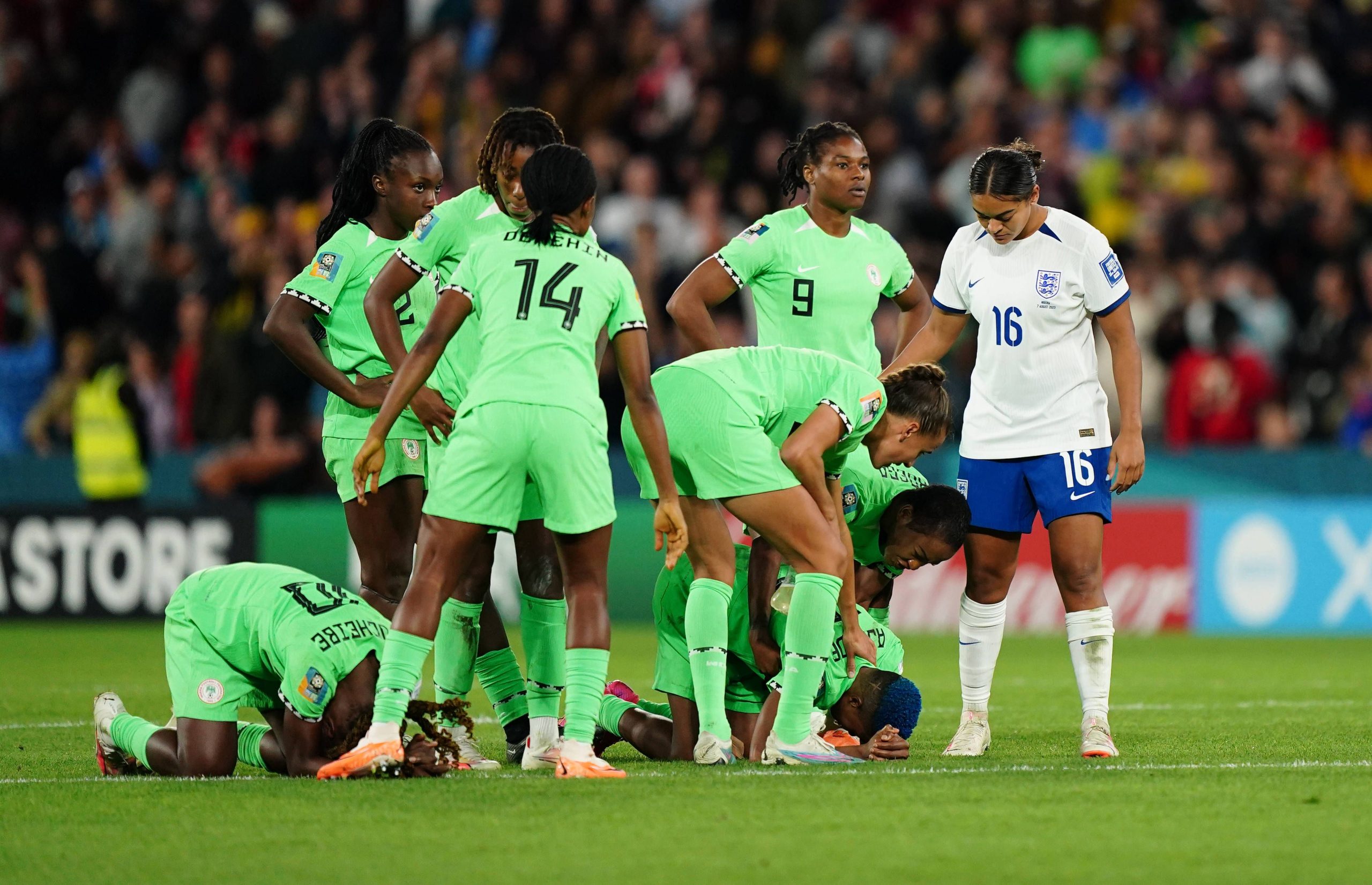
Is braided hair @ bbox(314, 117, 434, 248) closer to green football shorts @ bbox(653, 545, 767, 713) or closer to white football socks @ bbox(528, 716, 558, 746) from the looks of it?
green football shorts @ bbox(653, 545, 767, 713)

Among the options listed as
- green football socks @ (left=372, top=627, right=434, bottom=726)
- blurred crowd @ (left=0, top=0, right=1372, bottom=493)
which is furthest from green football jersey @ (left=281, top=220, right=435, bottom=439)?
blurred crowd @ (left=0, top=0, right=1372, bottom=493)

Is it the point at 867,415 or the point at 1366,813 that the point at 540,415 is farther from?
the point at 1366,813

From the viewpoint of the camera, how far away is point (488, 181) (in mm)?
7465

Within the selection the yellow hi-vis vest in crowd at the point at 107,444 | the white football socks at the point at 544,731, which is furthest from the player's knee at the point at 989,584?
the yellow hi-vis vest in crowd at the point at 107,444

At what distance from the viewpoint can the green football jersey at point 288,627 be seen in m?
6.36

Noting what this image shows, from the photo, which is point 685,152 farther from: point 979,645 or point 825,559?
point 825,559

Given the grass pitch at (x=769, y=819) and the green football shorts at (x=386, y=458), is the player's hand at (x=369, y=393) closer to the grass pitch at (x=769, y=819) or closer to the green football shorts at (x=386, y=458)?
the green football shorts at (x=386, y=458)

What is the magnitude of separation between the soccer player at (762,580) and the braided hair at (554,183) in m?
1.55

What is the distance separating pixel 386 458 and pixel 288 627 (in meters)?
1.25

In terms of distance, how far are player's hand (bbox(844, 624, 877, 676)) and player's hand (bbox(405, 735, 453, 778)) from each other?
1.64 m

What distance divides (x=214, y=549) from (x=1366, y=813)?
11100 millimetres

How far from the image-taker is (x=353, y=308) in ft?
25.2

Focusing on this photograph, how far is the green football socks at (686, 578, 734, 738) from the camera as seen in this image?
6941 mm

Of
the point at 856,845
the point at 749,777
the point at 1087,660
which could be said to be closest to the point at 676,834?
the point at 856,845
